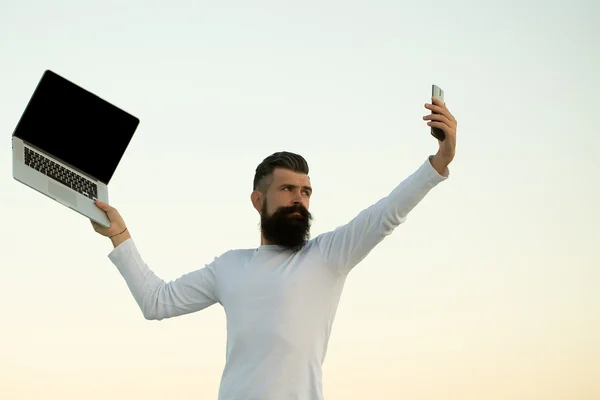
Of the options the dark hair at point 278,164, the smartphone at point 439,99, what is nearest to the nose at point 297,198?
the dark hair at point 278,164

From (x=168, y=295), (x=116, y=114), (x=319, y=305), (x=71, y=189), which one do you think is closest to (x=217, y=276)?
(x=168, y=295)

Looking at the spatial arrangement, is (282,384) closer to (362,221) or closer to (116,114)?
(362,221)

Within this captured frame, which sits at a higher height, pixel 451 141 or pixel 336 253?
pixel 451 141

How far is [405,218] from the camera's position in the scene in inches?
207

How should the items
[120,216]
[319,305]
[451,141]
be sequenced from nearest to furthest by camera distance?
[451,141] < [319,305] < [120,216]

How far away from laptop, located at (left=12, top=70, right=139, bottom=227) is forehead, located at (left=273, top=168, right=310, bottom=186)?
1274mm

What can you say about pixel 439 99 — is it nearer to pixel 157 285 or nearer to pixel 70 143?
pixel 157 285

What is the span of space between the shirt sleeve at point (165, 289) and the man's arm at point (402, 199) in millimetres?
1092

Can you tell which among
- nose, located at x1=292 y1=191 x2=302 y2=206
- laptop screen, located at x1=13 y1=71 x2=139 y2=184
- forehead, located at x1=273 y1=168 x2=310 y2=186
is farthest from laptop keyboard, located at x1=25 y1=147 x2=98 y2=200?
nose, located at x1=292 y1=191 x2=302 y2=206

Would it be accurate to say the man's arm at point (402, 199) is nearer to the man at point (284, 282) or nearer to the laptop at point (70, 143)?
the man at point (284, 282)

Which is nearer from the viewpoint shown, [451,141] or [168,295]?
[451,141]

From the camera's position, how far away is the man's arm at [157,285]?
19.8 feet

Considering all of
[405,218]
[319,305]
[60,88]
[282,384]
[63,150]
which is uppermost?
[60,88]

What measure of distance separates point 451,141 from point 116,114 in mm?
2748
